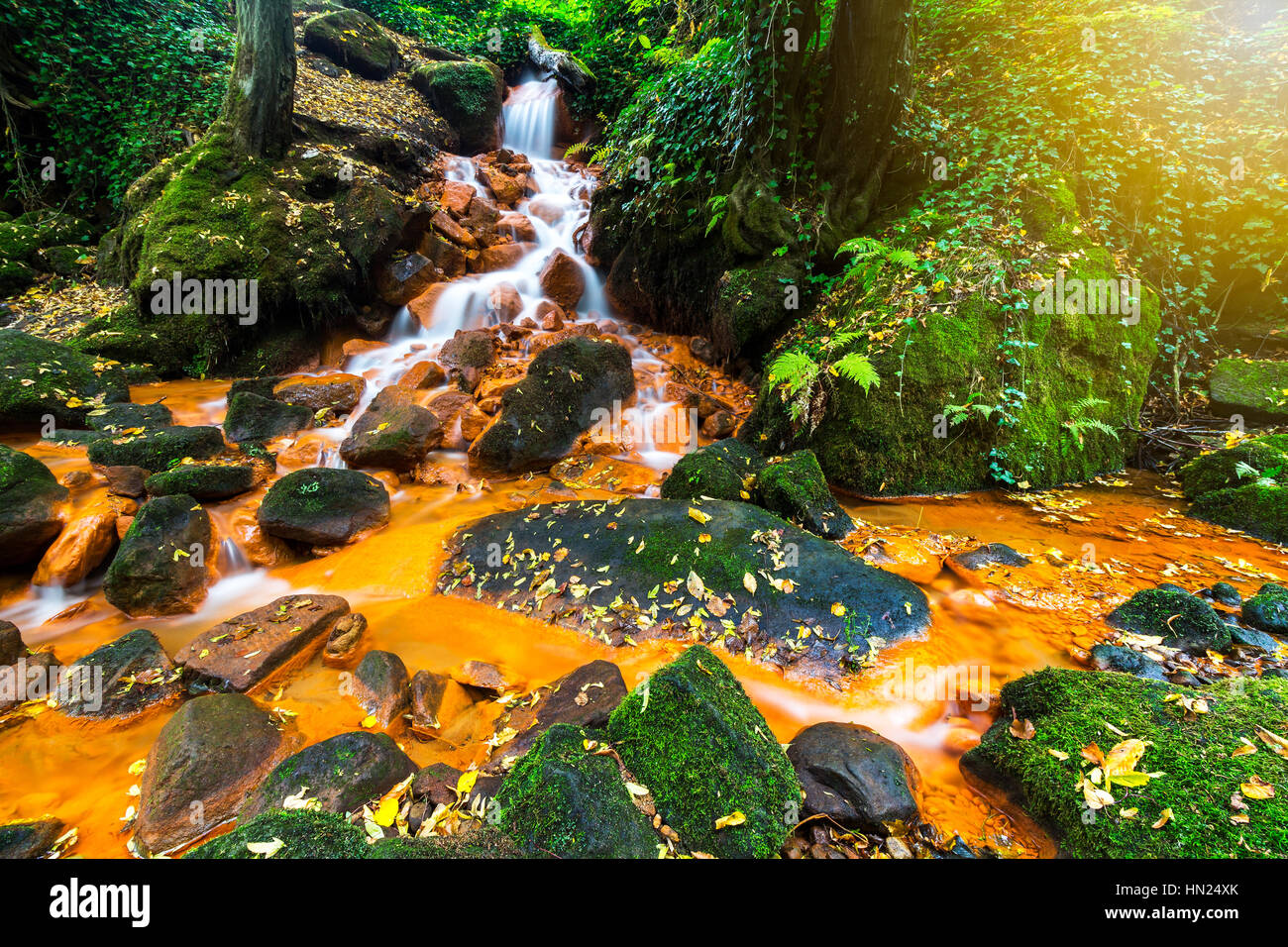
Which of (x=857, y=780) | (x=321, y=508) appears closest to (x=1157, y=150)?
(x=857, y=780)

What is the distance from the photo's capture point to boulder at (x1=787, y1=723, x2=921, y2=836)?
2068 millimetres

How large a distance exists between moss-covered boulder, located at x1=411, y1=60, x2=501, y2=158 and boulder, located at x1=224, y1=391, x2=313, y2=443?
10.9 metres

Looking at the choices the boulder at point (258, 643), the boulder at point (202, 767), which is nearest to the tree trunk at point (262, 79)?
the boulder at point (258, 643)

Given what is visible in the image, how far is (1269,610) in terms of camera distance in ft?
10.5

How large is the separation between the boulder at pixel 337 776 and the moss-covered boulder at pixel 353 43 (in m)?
16.9

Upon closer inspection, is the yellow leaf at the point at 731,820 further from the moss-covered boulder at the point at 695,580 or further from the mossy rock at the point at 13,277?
the mossy rock at the point at 13,277

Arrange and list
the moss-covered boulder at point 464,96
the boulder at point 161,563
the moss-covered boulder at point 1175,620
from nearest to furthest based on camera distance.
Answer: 1. the moss-covered boulder at point 1175,620
2. the boulder at point 161,563
3. the moss-covered boulder at point 464,96

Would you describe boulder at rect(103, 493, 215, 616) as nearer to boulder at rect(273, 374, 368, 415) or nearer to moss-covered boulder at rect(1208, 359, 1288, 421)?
boulder at rect(273, 374, 368, 415)

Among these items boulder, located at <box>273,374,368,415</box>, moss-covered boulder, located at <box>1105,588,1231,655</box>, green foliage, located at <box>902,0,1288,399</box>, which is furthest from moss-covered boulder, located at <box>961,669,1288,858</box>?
boulder, located at <box>273,374,368,415</box>

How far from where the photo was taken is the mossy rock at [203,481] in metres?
4.75

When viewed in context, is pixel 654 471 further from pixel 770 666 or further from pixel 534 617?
pixel 770 666
